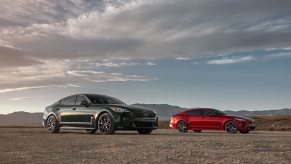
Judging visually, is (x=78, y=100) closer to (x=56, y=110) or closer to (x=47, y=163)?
(x=56, y=110)

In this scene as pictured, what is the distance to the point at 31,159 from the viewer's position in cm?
957

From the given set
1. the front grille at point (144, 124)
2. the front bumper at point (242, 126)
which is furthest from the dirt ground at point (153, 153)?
the front bumper at point (242, 126)

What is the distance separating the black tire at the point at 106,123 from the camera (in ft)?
58.4

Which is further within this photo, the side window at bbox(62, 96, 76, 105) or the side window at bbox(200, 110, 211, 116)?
the side window at bbox(200, 110, 211, 116)

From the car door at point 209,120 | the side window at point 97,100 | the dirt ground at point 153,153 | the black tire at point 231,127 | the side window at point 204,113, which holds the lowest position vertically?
the dirt ground at point 153,153

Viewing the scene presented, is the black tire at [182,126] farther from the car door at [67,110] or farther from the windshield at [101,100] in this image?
the car door at [67,110]

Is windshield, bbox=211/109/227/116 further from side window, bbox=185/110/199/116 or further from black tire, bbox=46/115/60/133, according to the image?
black tire, bbox=46/115/60/133

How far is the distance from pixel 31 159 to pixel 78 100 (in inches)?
393

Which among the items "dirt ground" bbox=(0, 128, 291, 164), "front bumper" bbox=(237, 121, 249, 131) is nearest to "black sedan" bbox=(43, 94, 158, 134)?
"dirt ground" bbox=(0, 128, 291, 164)

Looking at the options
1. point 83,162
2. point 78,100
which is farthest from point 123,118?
point 83,162

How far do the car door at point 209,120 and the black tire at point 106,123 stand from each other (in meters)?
7.32

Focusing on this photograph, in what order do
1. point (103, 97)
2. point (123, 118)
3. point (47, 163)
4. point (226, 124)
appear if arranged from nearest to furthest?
point (47, 163) → point (123, 118) → point (103, 97) → point (226, 124)

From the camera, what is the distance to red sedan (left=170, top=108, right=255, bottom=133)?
2291cm

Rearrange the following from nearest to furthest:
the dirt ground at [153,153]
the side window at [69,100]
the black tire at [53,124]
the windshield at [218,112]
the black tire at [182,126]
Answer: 1. the dirt ground at [153,153]
2. the side window at [69,100]
3. the black tire at [53,124]
4. the windshield at [218,112]
5. the black tire at [182,126]
